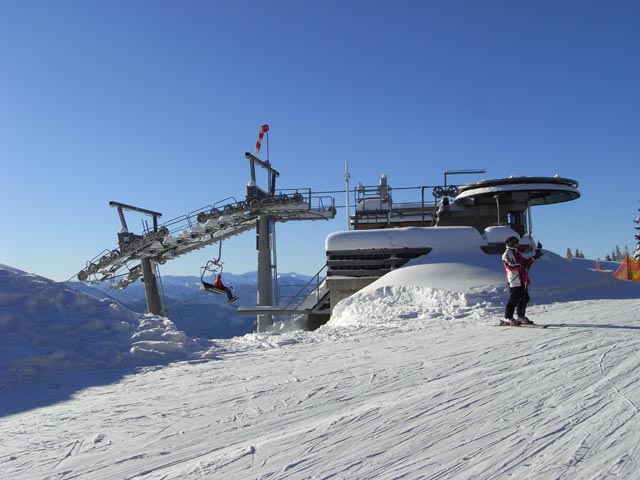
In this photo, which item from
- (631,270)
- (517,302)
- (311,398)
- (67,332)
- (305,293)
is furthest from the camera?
(631,270)

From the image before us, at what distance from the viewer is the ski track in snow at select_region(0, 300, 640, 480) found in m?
3.50

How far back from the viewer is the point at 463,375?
5.79m

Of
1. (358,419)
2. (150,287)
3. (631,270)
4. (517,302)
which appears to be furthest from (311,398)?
(631,270)

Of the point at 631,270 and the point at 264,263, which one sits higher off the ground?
the point at 264,263

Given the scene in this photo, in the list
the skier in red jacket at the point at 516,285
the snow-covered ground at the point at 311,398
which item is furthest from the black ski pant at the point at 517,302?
the snow-covered ground at the point at 311,398

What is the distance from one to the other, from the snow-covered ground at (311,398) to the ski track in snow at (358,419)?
0.02 meters

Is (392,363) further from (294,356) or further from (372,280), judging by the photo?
(372,280)

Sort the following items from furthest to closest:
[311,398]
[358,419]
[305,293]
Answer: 1. [305,293]
2. [311,398]
3. [358,419]

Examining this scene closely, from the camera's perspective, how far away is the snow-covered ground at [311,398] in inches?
141

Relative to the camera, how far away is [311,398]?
5117 mm

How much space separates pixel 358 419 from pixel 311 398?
2.77 ft

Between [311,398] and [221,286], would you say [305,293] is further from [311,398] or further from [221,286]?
[311,398]

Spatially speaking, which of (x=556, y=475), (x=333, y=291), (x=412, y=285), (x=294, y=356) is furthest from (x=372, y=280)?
(x=556, y=475)

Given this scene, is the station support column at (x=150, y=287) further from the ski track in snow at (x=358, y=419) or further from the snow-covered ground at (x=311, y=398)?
the ski track in snow at (x=358, y=419)
